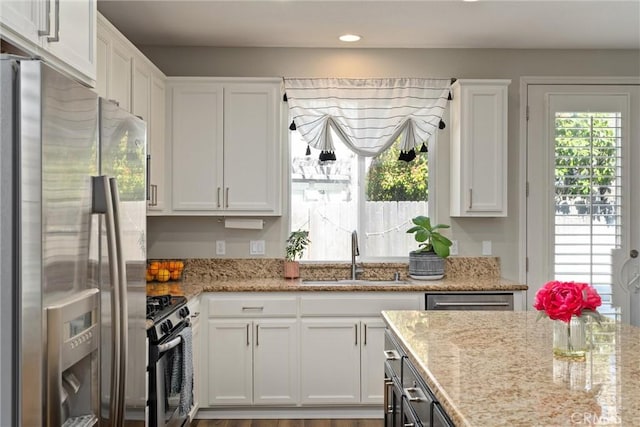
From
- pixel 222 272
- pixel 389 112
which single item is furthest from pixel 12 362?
pixel 389 112

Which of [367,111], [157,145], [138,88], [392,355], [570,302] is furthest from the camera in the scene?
[367,111]

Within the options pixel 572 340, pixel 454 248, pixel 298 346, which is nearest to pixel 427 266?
pixel 454 248

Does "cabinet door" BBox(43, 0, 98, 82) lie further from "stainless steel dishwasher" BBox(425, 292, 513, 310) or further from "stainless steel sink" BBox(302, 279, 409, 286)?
"stainless steel dishwasher" BBox(425, 292, 513, 310)

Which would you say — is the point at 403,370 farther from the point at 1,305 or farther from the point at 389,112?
the point at 389,112

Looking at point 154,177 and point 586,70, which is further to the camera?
point 586,70

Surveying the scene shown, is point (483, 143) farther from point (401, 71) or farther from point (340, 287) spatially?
point (340, 287)

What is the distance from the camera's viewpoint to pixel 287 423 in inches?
161

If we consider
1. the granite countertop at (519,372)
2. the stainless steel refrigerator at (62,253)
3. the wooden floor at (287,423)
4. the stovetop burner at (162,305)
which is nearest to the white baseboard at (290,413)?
the wooden floor at (287,423)

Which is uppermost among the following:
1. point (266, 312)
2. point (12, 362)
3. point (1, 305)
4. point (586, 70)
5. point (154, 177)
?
point (586, 70)

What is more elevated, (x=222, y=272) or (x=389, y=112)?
(x=389, y=112)

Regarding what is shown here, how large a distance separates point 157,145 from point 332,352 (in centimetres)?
181

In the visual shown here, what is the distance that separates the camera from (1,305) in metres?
1.32

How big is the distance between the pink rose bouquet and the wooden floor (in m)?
2.32

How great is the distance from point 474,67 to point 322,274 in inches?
76.7
